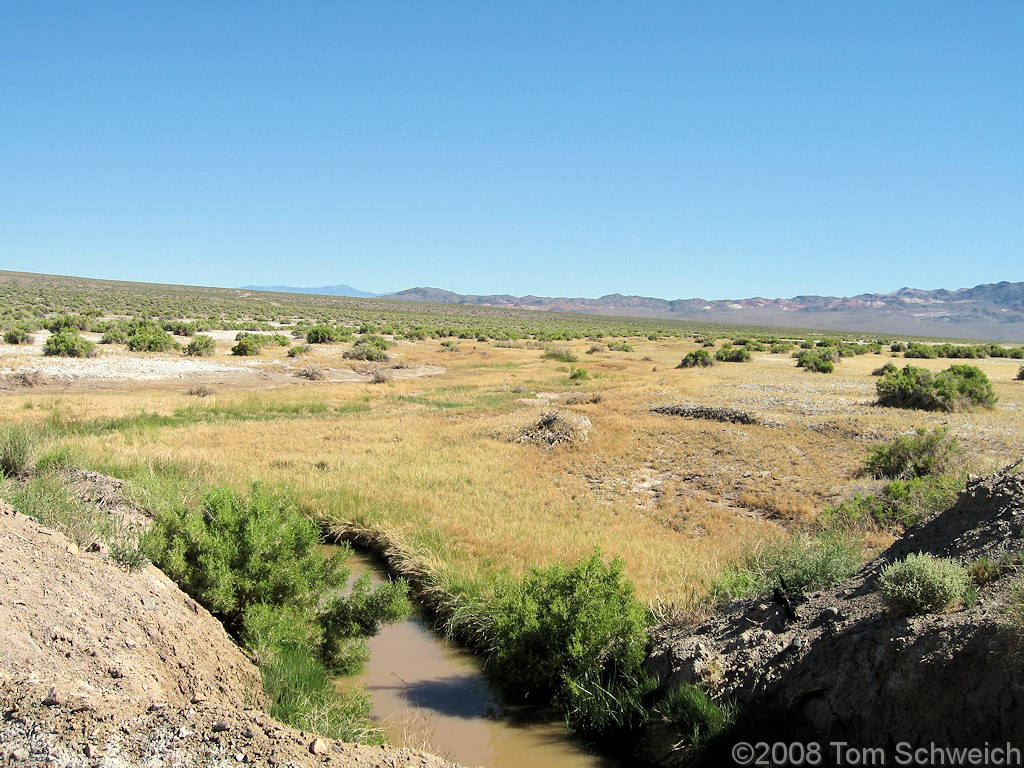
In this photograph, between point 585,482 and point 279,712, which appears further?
point 585,482

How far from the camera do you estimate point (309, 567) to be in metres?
7.41

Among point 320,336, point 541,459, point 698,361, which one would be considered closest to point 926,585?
point 541,459

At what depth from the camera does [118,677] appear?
4641 millimetres

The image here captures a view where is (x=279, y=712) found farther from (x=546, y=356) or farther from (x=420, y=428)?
(x=546, y=356)

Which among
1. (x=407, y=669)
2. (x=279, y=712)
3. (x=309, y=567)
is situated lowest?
(x=407, y=669)

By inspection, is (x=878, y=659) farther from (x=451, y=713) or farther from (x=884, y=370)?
(x=884, y=370)

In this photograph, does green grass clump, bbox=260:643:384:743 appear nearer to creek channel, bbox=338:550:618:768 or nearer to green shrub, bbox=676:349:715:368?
creek channel, bbox=338:550:618:768

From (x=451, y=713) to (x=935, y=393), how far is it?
78.8 feet

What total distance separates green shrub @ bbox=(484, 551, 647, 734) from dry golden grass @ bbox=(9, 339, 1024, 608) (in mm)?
1454

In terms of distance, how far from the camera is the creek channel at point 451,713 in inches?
246

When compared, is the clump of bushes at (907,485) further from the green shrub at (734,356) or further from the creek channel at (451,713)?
the green shrub at (734,356)

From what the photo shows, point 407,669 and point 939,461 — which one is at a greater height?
point 939,461

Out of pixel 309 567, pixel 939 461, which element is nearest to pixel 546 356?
pixel 939 461

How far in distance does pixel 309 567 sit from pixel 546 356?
44.0m
